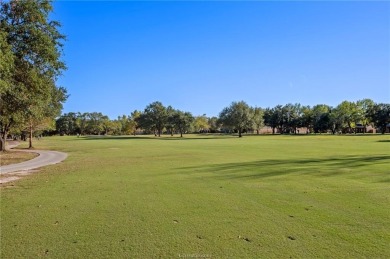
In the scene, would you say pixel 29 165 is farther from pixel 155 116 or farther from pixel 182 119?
pixel 155 116

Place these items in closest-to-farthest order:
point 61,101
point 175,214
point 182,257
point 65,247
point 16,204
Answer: point 182,257 < point 65,247 < point 175,214 < point 16,204 < point 61,101

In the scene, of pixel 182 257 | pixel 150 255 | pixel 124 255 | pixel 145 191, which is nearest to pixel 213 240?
pixel 182 257

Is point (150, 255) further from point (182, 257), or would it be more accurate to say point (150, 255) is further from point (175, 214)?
point (175, 214)

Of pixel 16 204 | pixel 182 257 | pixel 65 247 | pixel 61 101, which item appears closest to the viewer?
pixel 182 257

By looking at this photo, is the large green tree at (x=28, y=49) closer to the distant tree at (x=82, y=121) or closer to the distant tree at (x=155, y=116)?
the distant tree at (x=155, y=116)

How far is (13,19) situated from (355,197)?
20.0 m

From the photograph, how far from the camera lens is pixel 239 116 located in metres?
96.8

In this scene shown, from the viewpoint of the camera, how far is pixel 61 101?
39.5 m

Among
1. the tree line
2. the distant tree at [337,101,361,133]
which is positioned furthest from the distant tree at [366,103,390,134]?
the distant tree at [337,101,361,133]

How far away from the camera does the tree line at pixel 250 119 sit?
330ft

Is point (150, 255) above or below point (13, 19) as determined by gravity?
below

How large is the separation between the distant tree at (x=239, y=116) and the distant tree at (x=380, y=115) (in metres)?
48.3

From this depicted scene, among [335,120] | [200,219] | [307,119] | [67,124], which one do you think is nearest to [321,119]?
[335,120]

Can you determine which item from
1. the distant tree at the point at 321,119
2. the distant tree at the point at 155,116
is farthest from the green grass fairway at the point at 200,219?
the distant tree at the point at 321,119
